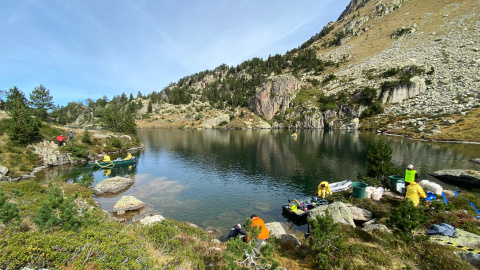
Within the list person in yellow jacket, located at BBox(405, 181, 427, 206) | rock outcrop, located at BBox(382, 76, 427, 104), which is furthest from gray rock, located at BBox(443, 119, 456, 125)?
person in yellow jacket, located at BBox(405, 181, 427, 206)

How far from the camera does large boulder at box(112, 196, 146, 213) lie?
23203mm

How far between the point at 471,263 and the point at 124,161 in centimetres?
4903

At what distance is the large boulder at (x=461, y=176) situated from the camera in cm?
2920

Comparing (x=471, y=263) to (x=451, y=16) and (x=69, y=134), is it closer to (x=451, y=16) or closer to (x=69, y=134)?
(x=69, y=134)

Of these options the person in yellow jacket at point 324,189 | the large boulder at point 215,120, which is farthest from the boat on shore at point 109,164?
the large boulder at point 215,120

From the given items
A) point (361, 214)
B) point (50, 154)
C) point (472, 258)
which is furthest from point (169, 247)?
point (50, 154)

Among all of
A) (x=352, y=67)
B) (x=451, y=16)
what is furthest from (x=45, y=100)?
(x=451, y=16)

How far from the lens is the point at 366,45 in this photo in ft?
589

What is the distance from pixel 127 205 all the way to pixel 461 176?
45.2 metres

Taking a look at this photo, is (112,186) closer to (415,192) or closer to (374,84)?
(415,192)

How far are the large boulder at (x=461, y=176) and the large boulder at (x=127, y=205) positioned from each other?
43.0 meters

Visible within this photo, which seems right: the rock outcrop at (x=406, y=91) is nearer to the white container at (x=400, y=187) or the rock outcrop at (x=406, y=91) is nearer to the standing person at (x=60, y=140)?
the white container at (x=400, y=187)

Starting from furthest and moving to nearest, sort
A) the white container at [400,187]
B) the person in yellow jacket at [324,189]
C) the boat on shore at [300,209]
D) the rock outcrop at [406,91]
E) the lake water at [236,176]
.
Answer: the rock outcrop at [406,91] → the person in yellow jacket at [324,189] → the lake water at [236,176] → the white container at [400,187] → the boat on shore at [300,209]

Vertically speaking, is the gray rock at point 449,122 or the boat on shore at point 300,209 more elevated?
the gray rock at point 449,122
